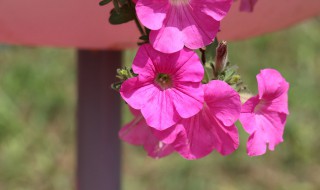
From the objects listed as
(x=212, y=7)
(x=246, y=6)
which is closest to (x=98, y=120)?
(x=246, y=6)

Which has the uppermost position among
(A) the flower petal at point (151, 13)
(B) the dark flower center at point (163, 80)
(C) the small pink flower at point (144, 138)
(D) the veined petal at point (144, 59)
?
(A) the flower petal at point (151, 13)

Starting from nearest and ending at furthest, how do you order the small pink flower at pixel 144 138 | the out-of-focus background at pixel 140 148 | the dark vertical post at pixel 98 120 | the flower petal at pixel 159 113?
the flower petal at pixel 159 113 → the small pink flower at pixel 144 138 → the dark vertical post at pixel 98 120 → the out-of-focus background at pixel 140 148

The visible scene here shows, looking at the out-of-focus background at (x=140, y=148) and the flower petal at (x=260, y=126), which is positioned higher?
the flower petal at (x=260, y=126)

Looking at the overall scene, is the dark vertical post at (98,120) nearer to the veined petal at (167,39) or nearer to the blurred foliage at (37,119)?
the veined petal at (167,39)

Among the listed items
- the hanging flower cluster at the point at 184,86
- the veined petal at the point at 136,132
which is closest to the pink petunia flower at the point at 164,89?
the hanging flower cluster at the point at 184,86

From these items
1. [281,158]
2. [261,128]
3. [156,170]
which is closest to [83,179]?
[261,128]

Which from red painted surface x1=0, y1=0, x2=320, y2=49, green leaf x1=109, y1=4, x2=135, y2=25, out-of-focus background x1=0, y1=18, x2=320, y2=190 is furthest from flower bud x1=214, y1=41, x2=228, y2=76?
out-of-focus background x1=0, y1=18, x2=320, y2=190
